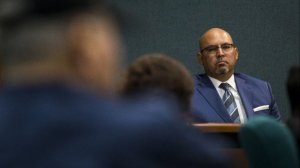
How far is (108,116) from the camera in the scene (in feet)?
2.38

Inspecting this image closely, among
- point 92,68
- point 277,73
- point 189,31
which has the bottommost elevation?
point 277,73

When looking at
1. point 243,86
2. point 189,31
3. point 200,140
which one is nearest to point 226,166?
point 200,140

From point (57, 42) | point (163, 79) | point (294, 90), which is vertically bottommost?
point (294, 90)

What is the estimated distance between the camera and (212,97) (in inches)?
144

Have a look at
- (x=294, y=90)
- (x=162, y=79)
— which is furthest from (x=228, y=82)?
(x=162, y=79)

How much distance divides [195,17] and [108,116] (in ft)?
14.6

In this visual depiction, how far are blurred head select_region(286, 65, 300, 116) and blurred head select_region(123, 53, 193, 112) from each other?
13.6 inches

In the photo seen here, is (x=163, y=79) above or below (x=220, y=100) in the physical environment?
above

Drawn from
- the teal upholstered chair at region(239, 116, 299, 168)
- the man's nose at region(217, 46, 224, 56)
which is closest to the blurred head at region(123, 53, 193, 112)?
the teal upholstered chair at region(239, 116, 299, 168)

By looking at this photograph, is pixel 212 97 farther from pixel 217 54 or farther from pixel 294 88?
pixel 294 88

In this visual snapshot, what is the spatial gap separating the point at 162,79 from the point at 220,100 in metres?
1.93

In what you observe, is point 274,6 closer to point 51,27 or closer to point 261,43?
point 261,43

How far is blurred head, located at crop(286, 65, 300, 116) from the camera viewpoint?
1883 mm

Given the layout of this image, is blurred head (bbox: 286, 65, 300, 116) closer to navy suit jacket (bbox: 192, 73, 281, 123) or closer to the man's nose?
navy suit jacket (bbox: 192, 73, 281, 123)
